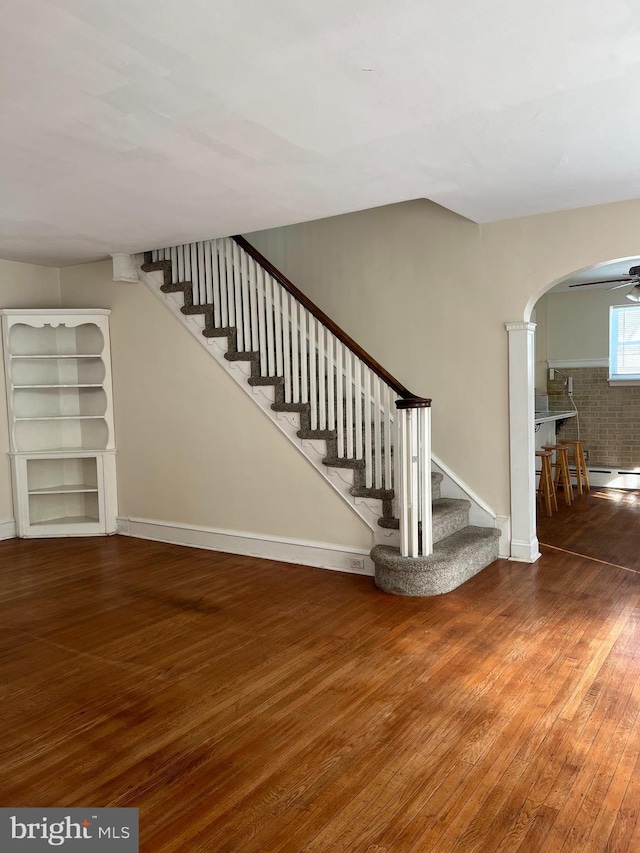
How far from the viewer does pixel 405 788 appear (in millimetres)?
2295

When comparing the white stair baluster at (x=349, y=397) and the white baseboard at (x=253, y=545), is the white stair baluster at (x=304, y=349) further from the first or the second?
the white baseboard at (x=253, y=545)

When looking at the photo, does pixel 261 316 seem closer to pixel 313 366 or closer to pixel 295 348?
pixel 295 348

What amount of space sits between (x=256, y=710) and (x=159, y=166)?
2.75m

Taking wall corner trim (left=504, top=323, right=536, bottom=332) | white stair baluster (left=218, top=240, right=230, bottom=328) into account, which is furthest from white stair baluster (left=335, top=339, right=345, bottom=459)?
wall corner trim (left=504, top=323, right=536, bottom=332)

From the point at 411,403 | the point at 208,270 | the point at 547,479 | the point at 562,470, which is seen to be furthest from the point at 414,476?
the point at 562,470

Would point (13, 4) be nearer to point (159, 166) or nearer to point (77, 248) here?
point (159, 166)

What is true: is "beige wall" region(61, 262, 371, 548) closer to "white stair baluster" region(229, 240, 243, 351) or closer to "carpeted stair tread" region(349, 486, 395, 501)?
"carpeted stair tread" region(349, 486, 395, 501)

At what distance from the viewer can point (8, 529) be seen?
20.6 ft

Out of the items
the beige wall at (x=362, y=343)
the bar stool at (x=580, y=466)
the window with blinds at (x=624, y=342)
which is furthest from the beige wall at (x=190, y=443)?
the window with blinds at (x=624, y=342)

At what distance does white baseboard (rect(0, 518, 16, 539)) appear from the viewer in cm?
623

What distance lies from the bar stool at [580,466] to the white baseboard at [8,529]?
20.5ft

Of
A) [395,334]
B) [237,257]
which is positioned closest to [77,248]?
[237,257]

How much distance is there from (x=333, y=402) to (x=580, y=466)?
4402 millimetres

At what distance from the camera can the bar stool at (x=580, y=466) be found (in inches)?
315
